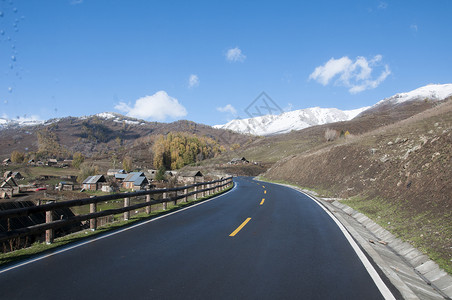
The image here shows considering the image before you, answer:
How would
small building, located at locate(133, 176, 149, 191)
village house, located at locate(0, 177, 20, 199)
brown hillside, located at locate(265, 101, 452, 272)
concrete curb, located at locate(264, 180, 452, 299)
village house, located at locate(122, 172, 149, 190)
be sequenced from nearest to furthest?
concrete curb, located at locate(264, 180, 452, 299), brown hillside, located at locate(265, 101, 452, 272), village house, located at locate(0, 177, 20, 199), small building, located at locate(133, 176, 149, 191), village house, located at locate(122, 172, 149, 190)

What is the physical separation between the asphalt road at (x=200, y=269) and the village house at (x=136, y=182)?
7075 cm

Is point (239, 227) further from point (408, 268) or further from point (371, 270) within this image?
point (408, 268)

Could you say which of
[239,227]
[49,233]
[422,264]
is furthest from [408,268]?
[49,233]

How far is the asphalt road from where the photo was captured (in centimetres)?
412

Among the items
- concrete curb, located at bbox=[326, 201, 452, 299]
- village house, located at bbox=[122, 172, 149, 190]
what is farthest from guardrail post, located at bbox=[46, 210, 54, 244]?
village house, located at bbox=[122, 172, 149, 190]

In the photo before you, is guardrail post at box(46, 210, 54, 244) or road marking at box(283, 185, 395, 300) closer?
road marking at box(283, 185, 395, 300)

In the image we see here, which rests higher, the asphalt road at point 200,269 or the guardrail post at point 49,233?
the guardrail post at point 49,233

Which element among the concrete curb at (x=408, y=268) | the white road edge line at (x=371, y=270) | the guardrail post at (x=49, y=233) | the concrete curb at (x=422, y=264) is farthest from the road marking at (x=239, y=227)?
the guardrail post at (x=49, y=233)

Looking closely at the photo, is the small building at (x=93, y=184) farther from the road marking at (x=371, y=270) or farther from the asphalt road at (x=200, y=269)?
the road marking at (x=371, y=270)

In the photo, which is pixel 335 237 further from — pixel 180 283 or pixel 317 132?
pixel 317 132

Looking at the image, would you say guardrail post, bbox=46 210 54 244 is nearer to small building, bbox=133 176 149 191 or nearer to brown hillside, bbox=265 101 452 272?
brown hillside, bbox=265 101 452 272

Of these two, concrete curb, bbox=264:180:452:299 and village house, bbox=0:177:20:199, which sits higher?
concrete curb, bbox=264:180:452:299

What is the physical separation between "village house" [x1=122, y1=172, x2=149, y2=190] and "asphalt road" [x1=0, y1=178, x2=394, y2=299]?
7075 centimetres

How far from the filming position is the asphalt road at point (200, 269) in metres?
4.12
